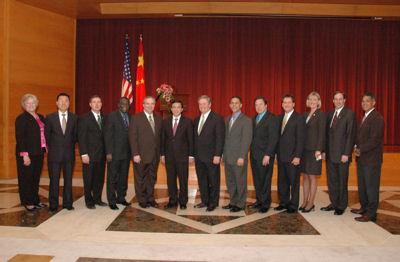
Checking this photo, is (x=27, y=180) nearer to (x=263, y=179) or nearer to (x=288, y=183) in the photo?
(x=263, y=179)

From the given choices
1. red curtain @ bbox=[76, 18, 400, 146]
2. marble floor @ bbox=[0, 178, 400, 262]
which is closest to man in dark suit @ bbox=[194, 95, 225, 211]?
marble floor @ bbox=[0, 178, 400, 262]

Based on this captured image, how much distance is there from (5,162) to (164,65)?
180 inches

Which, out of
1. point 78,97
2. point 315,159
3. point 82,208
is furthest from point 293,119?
point 78,97

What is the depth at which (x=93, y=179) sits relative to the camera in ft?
14.0

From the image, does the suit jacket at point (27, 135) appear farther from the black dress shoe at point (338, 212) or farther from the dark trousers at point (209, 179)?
the black dress shoe at point (338, 212)

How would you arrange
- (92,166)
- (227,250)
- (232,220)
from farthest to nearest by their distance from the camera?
1. (92,166)
2. (232,220)
3. (227,250)

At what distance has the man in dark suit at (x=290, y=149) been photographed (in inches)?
157

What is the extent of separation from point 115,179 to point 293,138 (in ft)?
7.78

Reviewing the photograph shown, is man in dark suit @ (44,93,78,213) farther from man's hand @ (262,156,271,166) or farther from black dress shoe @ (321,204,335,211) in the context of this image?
black dress shoe @ (321,204,335,211)

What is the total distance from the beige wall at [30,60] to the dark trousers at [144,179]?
3.18m

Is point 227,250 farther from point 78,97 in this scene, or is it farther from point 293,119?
point 78,97

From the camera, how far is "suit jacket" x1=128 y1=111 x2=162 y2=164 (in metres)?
4.16

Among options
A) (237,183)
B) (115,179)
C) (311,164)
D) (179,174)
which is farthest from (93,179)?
(311,164)

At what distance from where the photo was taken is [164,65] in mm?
9086
